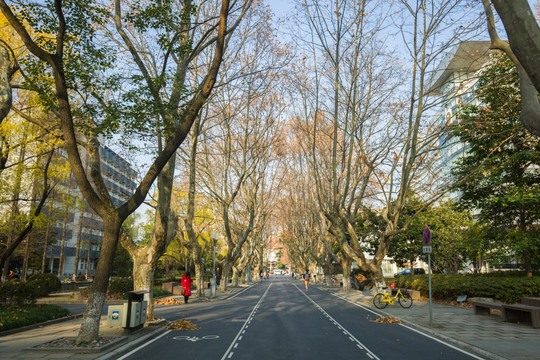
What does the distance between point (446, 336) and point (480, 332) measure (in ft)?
4.68

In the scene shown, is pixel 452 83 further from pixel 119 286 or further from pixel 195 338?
pixel 119 286

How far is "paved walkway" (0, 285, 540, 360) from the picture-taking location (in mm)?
8336

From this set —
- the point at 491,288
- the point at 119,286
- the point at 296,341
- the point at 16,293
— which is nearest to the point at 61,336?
the point at 16,293

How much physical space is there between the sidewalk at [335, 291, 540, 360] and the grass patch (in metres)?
12.7

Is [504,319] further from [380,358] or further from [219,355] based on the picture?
[219,355]

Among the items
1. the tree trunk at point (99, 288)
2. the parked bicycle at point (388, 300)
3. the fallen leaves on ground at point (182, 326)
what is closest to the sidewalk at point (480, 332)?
the parked bicycle at point (388, 300)

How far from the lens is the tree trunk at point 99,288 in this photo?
9156 mm

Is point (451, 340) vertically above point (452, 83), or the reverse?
point (452, 83)

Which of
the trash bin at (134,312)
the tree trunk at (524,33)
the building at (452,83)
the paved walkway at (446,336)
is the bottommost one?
the paved walkway at (446,336)

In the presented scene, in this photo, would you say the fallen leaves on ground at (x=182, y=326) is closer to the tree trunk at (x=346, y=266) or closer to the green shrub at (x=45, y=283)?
the green shrub at (x=45, y=283)

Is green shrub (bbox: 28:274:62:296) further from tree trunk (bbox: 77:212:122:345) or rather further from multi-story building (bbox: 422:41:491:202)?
multi-story building (bbox: 422:41:491:202)

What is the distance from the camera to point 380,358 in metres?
8.08

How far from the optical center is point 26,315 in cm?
1294

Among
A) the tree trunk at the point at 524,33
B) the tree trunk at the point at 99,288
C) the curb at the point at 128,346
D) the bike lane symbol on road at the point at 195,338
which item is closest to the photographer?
the tree trunk at the point at 524,33
